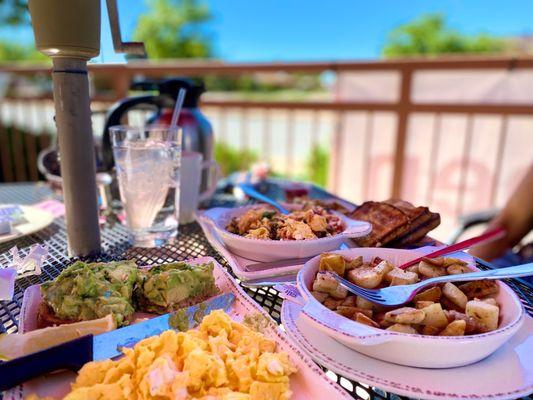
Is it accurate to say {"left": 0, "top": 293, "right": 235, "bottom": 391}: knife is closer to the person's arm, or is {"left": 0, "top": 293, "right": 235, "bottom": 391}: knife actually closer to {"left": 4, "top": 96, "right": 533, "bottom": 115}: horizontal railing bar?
the person's arm

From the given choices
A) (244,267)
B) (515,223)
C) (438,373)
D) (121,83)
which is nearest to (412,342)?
(438,373)

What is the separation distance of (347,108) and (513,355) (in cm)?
293

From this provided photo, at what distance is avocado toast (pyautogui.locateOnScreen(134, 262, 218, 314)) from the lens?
613 mm

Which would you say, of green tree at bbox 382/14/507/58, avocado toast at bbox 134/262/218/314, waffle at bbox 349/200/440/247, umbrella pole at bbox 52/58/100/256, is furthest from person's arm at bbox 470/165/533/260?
green tree at bbox 382/14/507/58

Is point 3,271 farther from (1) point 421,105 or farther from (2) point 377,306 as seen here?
(1) point 421,105

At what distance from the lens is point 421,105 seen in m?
2.96

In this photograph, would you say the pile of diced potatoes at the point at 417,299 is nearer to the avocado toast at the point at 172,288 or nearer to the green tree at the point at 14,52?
the avocado toast at the point at 172,288

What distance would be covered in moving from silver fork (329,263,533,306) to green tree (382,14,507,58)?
29.6 m

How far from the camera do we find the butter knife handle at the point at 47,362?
42 cm

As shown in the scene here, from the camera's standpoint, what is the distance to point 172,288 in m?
0.61

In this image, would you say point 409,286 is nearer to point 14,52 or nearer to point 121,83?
point 121,83

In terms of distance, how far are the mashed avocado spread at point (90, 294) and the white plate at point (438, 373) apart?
0.25 m

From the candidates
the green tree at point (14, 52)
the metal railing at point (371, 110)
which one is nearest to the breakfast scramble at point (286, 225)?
the metal railing at point (371, 110)

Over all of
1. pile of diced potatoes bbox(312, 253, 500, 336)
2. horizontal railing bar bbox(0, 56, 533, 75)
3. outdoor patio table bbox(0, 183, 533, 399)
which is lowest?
outdoor patio table bbox(0, 183, 533, 399)
